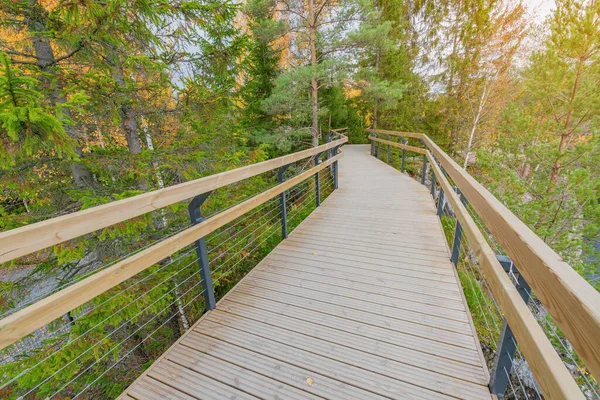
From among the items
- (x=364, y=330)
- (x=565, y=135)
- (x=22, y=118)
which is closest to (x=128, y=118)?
(x=22, y=118)

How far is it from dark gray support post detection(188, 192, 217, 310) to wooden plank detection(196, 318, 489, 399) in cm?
34

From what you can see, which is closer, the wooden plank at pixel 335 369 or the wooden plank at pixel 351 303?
the wooden plank at pixel 335 369

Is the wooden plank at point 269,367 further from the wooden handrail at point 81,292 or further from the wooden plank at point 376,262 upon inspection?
the wooden plank at point 376,262

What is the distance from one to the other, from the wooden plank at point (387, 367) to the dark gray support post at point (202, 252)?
13.2 inches

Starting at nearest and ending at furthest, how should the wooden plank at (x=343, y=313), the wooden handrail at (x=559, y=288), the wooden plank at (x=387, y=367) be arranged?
the wooden handrail at (x=559, y=288) < the wooden plank at (x=387, y=367) < the wooden plank at (x=343, y=313)

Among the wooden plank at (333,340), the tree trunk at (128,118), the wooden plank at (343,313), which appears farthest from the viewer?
the tree trunk at (128,118)

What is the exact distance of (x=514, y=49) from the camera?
11148 mm

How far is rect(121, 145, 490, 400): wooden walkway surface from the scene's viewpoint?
1.57 meters

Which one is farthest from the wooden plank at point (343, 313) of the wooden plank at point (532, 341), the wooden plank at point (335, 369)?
the wooden plank at point (532, 341)

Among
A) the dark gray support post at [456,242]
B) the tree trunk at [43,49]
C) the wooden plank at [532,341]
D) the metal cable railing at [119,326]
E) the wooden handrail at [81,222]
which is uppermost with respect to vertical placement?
the tree trunk at [43,49]

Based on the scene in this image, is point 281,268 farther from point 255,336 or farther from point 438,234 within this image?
point 438,234

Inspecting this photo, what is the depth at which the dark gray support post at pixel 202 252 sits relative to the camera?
203 cm

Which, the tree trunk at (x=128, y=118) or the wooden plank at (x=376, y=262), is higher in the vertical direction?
the tree trunk at (x=128, y=118)

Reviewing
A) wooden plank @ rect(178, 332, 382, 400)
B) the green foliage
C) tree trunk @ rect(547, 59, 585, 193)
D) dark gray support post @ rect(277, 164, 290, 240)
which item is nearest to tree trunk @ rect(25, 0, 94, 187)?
the green foliage
